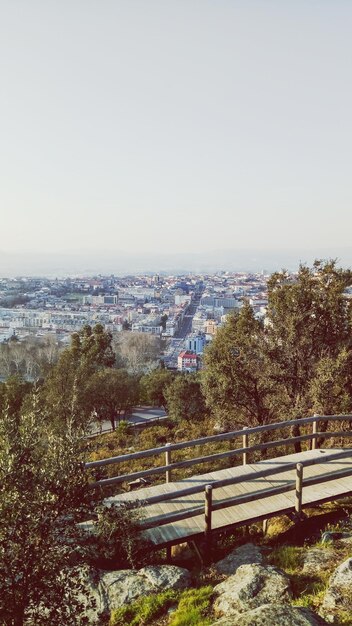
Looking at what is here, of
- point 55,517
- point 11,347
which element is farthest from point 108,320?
point 55,517

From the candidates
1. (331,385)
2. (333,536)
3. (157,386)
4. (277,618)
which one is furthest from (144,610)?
(157,386)

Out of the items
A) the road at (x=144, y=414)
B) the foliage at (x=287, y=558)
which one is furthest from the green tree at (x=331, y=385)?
the road at (x=144, y=414)

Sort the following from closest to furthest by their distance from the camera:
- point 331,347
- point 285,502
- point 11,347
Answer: point 285,502 < point 331,347 < point 11,347

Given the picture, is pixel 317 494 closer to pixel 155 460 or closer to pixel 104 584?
pixel 104 584

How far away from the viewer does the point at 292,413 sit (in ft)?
39.4

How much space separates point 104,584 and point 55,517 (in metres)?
2.43

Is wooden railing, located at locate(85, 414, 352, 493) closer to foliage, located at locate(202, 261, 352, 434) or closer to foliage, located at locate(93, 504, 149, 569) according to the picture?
foliage, located at locate(93, 504, 149, 569)

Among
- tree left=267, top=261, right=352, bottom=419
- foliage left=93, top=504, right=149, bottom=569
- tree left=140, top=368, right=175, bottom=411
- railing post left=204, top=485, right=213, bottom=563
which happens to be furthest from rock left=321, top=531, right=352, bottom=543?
tree left=140, top=368, right=175, bottom=411

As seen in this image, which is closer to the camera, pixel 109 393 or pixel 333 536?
pixel 333 536

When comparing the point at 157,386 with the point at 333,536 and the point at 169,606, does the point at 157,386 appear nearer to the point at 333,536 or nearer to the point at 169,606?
the point at 333,536

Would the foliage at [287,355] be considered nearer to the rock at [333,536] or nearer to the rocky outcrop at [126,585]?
the rock at [333,536]

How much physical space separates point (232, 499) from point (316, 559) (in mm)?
1417

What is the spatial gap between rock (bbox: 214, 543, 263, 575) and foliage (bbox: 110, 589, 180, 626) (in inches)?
36.1

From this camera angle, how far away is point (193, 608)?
215 inches
